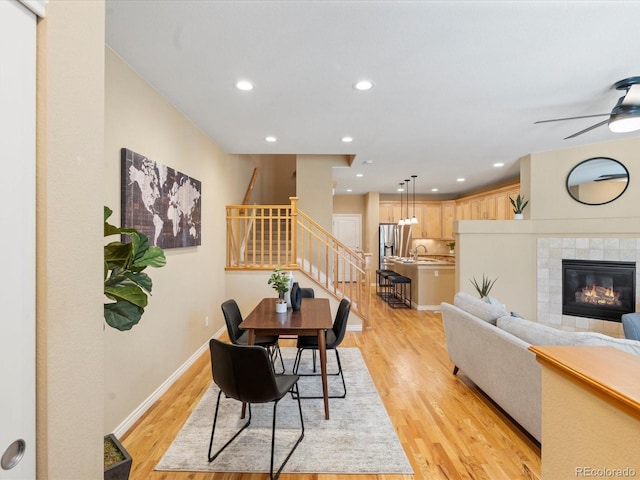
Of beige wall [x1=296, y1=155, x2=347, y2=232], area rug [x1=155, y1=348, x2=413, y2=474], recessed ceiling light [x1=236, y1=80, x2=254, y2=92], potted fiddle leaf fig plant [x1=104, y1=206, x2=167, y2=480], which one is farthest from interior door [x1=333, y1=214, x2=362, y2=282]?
potted fiddle leaf fig plant [x1=104, y1=206, x2=167, y2=480]

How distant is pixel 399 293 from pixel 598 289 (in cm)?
374

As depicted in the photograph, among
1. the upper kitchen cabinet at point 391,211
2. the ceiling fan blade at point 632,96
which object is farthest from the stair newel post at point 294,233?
the upper kitchen cabinet at point 391,211

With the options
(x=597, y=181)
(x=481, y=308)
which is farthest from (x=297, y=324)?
(x=597, y=181)

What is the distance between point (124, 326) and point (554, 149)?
577cm

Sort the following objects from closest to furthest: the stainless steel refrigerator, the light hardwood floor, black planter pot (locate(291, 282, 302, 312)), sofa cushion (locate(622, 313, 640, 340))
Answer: the light hardwood floor, black planter pot (locate(291, 282, 302, 312)), sofa cushion (locate(622, 313, 640, 340)), the stainless steel refrigerator

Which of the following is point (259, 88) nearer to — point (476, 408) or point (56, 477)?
point (56, 477)

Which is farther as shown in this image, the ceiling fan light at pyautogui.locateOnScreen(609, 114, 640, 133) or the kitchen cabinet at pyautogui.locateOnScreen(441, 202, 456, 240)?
the kitchen cabinet at pyautogui.locateOnScreen(441, 202, 456, 240)

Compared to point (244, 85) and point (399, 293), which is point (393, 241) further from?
point (244, 85)

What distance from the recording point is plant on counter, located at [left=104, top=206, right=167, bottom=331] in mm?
1444

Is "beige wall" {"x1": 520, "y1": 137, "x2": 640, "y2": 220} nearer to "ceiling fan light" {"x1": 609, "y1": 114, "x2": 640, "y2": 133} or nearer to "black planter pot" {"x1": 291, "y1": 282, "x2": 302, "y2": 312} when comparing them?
"ceiling fan light" {"x1": 609, "y1": 114, "x2": 640, "y2": 133}

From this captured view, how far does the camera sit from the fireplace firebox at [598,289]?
14.4 feet

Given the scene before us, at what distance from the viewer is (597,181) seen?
456cm

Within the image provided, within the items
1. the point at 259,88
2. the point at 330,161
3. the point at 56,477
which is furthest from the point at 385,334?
the point at 56,477

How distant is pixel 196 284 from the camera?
12.5 feet
